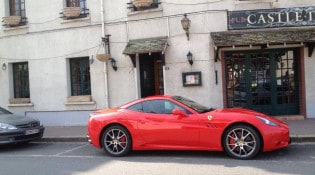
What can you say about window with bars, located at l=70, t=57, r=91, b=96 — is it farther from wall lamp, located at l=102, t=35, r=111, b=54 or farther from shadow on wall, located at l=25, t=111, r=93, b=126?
wall lamp, located at l=102, t=35, r=111, b=54

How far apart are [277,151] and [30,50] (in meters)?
11.2

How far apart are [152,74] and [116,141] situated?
641cm

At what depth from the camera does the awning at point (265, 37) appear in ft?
39.4

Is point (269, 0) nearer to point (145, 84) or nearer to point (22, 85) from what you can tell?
point (145, 84)

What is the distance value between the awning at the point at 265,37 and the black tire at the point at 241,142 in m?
4.73

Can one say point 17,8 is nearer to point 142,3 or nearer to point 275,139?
→ point 142,3

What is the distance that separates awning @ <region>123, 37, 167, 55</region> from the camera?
1314 centimetres

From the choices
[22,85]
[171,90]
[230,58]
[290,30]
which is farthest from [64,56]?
[290,30]

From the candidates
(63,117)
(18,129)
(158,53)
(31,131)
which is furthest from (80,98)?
(18,129)

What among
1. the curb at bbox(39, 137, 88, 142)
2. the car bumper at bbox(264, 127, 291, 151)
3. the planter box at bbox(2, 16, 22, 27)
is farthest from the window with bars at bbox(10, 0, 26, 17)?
the car bumper at bbox(264, 127, 291, 151)

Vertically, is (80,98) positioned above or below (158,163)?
above

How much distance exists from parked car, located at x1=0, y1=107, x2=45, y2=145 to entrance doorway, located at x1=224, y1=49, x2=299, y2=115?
639 cm

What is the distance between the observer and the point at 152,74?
1522 centimetres

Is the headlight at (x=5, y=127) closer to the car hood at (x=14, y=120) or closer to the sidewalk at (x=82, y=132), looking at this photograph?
the car hood at (x=14, y=120)
